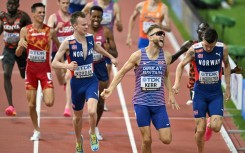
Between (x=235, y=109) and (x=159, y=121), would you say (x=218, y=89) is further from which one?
(x=235, y=109)


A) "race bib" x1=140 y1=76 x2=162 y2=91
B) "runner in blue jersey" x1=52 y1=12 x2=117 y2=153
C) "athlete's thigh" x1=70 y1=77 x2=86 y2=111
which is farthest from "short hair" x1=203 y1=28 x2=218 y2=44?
"athlete's thigh" x1=70 y1=77 x2=86 y2=111

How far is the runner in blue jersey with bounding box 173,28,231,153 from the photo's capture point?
14195 mm

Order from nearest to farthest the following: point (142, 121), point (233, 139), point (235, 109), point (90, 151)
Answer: point (142, 121)
point (90, 151)
point (233, 139)
point (235, 109)

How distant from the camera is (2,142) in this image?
1596 cm

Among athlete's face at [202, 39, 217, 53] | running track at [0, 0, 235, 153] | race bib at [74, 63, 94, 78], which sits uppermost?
athlete's face at [202, 39, 217, 53]

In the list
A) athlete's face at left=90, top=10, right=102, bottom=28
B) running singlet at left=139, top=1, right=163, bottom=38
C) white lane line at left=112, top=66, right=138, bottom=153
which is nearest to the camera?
athlete's face at left=90, top=10, right=102, bottom=28

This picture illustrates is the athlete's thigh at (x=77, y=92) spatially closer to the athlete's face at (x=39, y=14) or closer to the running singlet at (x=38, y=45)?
the running singlet at (x=38, y=45)

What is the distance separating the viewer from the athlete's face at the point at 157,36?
1337 centimetres

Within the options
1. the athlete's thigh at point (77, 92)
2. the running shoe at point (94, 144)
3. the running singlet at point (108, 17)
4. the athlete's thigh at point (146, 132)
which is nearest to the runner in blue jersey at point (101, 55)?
the athlete's thigh at point (77, 92)

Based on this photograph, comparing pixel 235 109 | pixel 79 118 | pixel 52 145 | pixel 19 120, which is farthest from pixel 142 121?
pixel 235 109

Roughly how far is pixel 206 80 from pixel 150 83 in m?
1.28

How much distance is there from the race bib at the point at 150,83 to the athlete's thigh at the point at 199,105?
107 centimetres

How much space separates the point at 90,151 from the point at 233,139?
2.87 m

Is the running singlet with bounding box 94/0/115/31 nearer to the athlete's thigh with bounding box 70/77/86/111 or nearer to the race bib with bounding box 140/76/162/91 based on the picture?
the athlete's thigh with bounding box 70/77/86/111
